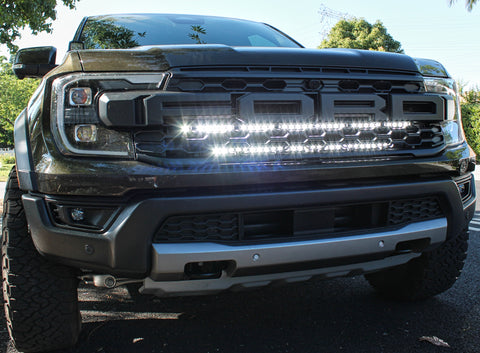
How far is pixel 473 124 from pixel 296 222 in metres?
15.9

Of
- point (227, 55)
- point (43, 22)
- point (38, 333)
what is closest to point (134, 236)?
point (38, 333)

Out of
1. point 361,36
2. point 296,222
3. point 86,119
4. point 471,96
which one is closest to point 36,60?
A: point 86,119

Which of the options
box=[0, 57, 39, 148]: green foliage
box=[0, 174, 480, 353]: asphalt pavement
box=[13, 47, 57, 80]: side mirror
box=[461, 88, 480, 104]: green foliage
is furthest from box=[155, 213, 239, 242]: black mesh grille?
box=[0, 57, 39, 148]: green foliage

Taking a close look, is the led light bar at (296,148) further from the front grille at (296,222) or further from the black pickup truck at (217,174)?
the front grille at (296,222)

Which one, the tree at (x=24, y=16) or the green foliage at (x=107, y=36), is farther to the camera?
the tree at (x=24, y=16)

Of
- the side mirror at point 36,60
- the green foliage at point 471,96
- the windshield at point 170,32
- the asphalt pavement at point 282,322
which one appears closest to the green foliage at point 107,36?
the windshield at point 170,32

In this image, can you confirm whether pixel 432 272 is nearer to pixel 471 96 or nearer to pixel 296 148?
pixel 296 148

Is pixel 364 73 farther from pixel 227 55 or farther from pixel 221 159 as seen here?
pixel 221 159

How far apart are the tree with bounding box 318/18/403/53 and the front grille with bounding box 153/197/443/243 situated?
2860 cm

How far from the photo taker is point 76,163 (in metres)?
1.85

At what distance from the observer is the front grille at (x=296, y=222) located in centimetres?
194

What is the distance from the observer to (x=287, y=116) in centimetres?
201

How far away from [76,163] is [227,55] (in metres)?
0.78

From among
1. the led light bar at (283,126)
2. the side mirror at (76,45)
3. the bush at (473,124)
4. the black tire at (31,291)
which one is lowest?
the bush at (473,124)
